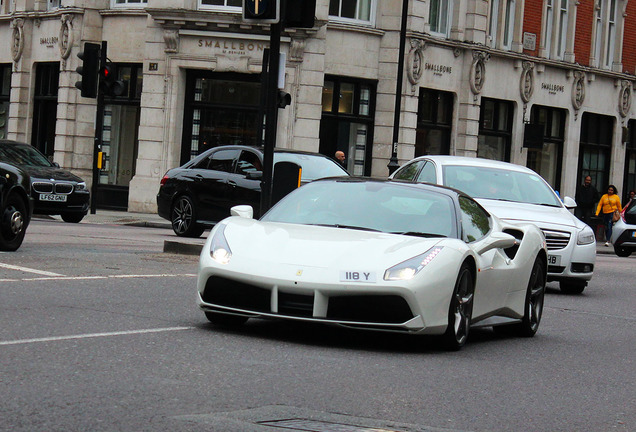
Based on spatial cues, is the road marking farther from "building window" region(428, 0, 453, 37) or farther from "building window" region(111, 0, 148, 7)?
"building window" region(428, 0, 453, 37)

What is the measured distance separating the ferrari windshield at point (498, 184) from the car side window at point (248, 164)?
557 centimetres

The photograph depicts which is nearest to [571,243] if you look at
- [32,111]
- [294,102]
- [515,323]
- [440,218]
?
[515,323]

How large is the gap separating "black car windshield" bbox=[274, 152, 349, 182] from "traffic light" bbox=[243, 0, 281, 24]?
22.9ft

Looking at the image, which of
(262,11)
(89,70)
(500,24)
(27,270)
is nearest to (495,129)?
(500,24)

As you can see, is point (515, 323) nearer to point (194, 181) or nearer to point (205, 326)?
point (205, 326)

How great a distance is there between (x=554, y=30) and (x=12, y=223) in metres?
29.2

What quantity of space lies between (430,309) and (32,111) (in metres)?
29.5

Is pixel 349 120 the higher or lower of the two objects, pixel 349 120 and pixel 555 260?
the higher

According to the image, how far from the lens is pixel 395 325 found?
29.2 ft

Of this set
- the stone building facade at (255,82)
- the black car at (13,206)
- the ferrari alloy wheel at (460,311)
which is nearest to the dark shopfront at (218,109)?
the stone building facade at (255,82)

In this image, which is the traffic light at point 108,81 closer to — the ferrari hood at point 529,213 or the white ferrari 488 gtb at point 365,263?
the ferrari hood at point 529,213

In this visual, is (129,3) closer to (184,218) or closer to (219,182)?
(184,218)

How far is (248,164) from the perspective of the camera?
2214 centimetres

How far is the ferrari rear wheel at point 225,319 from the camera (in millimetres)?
9516
